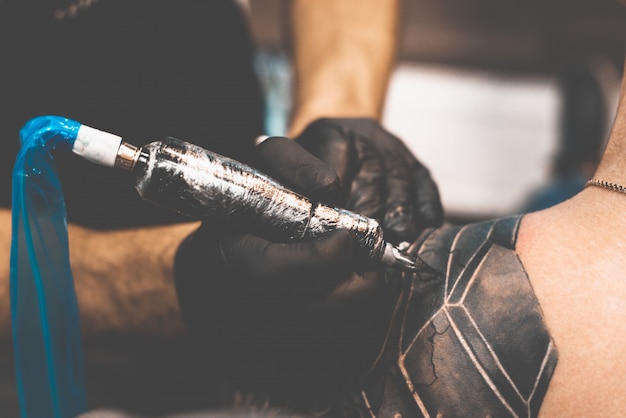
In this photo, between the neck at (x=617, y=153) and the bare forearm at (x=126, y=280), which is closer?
the neck at (x=617, y=153)

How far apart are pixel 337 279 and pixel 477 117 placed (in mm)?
5026

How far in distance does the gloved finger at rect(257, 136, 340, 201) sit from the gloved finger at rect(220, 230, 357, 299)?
68mm

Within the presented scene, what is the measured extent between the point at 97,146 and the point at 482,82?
516 centimetres

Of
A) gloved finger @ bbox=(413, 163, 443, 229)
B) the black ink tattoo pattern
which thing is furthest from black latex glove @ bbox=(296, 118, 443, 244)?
the black ink tattoo pattern

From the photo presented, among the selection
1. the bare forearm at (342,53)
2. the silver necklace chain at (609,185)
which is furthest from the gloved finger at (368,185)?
the bare forearm at (342,53)

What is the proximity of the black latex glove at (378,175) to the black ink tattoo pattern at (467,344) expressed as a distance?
108 millimetres

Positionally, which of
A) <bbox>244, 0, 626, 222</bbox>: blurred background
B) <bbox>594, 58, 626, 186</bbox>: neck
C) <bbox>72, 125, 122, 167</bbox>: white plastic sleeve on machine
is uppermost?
<bbox>72, 125, 122, 167</bbox>: white plastic sleeve on machine

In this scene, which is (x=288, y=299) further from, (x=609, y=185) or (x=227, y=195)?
(x=609, y=185)

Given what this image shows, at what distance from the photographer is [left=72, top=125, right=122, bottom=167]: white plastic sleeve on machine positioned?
543 millimetres

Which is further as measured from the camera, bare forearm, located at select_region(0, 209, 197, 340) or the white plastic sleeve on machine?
bare forearm, located at select_region(0, 209, 197, 340)

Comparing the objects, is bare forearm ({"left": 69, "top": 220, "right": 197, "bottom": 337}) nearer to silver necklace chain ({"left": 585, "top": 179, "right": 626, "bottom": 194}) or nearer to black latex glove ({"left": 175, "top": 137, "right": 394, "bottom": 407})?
black latex glove ({"left": 175, "top": 137, "right": 394, "bottom": 407})

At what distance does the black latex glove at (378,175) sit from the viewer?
2.55ft

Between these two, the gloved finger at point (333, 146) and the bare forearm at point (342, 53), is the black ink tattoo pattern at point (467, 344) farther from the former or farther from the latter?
the bare forearm at point (342, 53)

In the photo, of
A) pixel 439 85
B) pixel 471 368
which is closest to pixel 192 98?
pixel 471 368
